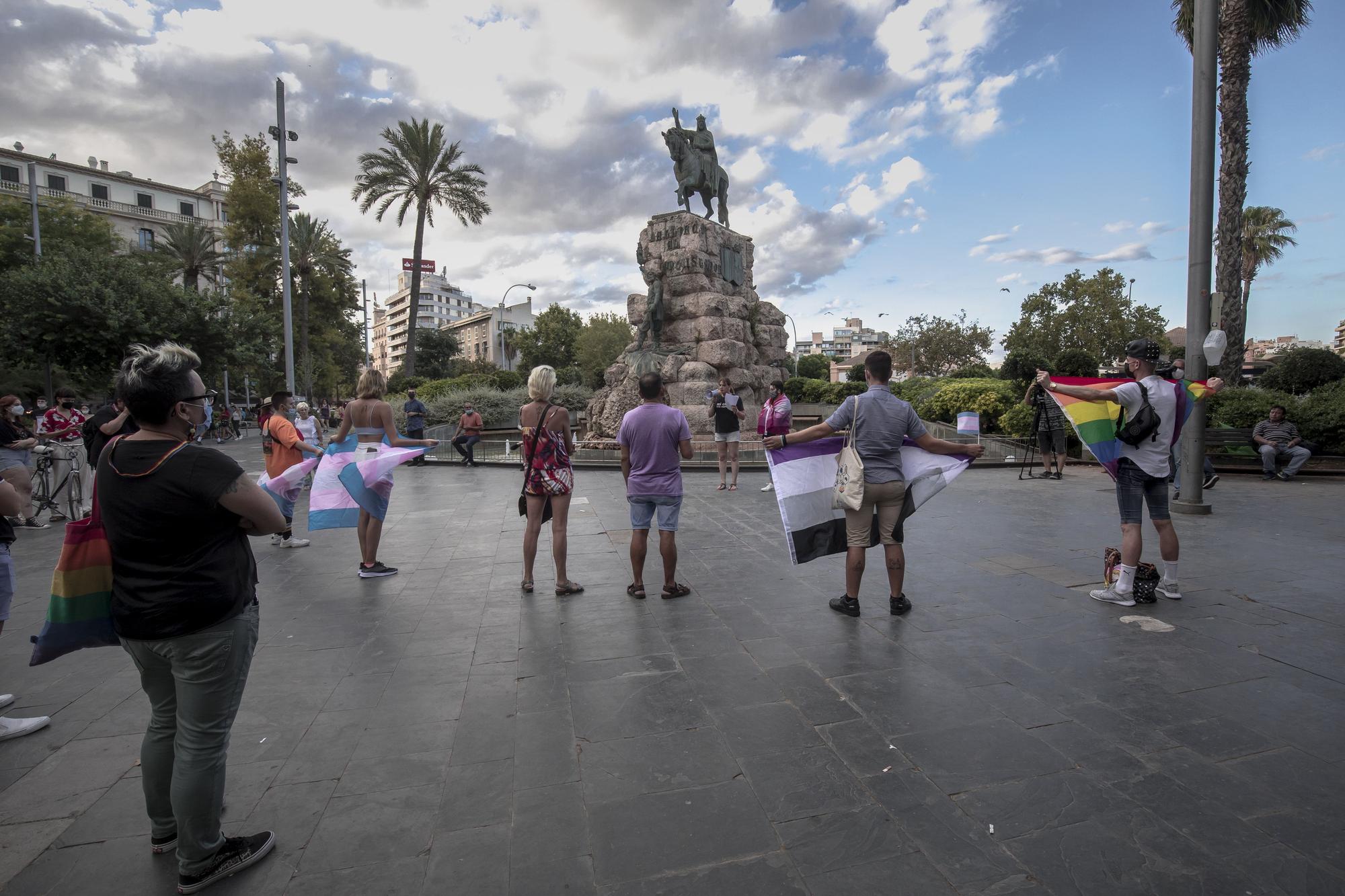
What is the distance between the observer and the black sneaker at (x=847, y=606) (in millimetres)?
4809

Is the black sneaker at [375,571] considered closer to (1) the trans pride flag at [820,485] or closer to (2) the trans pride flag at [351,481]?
(2) the trans pride flag at [351,481]

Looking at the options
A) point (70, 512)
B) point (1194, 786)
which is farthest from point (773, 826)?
point (70, 512)

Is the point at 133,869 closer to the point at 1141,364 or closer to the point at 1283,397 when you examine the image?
the point at 1141,364

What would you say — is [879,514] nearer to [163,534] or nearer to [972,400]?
[163,534]

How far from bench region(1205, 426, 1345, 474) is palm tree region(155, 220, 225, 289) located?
45.6 metres

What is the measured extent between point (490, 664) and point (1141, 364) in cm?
516


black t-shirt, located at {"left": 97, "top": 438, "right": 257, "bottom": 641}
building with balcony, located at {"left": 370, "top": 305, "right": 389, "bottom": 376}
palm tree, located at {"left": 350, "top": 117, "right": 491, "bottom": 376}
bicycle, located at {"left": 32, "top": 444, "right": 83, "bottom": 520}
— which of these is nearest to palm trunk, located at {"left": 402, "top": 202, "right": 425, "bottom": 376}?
palm tree, located at {"left": 350, "top": 117, "right": 491, "bottom": 376}

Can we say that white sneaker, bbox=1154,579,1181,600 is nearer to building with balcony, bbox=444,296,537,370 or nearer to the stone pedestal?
the stone pedestal

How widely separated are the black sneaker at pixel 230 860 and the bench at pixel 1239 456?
14402 mm

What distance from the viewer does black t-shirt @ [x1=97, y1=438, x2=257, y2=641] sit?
87.0 inches

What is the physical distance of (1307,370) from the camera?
20.6 meters

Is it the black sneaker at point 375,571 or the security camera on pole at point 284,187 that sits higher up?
the security camera on pole at point 284,187

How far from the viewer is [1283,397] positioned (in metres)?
12.8

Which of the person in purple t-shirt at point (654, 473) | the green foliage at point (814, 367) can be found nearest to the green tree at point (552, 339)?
the green foliage at point (814, 367)
